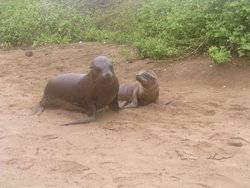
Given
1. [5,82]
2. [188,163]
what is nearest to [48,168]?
[188,163]

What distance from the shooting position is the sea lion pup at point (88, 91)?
16.3ft

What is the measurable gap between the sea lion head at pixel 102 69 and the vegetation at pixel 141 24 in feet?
8.20

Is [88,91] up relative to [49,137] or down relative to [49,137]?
up

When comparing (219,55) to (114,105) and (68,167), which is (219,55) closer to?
(114,105)

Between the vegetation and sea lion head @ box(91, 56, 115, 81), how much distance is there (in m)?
2.50

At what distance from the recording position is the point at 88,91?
5.15 metres

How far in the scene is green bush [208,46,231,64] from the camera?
22.2 ft

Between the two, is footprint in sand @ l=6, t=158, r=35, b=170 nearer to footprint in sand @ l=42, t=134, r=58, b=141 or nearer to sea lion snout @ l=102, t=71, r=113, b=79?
footprint in sand @ l=42, t=134, r=58, b=141

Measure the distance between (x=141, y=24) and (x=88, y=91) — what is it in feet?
15.1

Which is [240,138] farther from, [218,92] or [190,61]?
[190,61]

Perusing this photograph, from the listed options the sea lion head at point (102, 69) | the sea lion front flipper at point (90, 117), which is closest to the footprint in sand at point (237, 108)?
the sea lion head at point (102, 69)

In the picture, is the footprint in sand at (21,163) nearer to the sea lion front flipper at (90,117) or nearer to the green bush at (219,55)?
the sea lion front flipper at (90,117)

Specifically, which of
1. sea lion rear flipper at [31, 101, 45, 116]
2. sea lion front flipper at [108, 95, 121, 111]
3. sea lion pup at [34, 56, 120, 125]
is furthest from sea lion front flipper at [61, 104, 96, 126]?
sea lion rear flipper at [31, 101, 45, 116]

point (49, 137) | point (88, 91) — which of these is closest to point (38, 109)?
point (88, 91)
